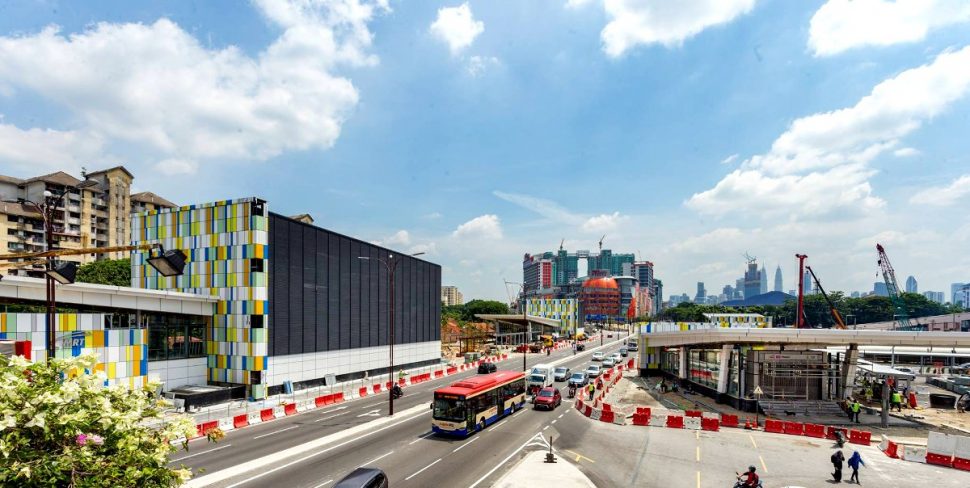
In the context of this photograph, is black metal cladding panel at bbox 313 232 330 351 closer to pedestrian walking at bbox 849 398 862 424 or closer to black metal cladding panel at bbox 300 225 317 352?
black metal cladding panel at bbox 300 225 317 352

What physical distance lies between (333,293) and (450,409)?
30093 mm

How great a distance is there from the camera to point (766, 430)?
109 ft

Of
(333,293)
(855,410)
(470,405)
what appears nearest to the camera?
(470,405)

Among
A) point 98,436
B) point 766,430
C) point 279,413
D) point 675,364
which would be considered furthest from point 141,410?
point 675,364

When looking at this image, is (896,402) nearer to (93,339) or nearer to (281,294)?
(281,294)

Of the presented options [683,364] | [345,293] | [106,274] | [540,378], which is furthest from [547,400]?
[106,274]

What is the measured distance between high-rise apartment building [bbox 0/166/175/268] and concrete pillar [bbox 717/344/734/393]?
10238cm

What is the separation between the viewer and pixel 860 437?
3072 cm

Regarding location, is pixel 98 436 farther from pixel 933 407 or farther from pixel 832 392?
pixel 933 407

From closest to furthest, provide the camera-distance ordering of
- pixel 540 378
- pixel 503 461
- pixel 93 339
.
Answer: pixel 503 461
pixel 93 339
pixel 540 378

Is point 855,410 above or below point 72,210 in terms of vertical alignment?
below

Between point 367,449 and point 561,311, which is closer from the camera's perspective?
point 367,449

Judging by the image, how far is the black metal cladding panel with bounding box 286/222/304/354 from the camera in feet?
163

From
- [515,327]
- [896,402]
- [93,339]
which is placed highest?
[93,339]
